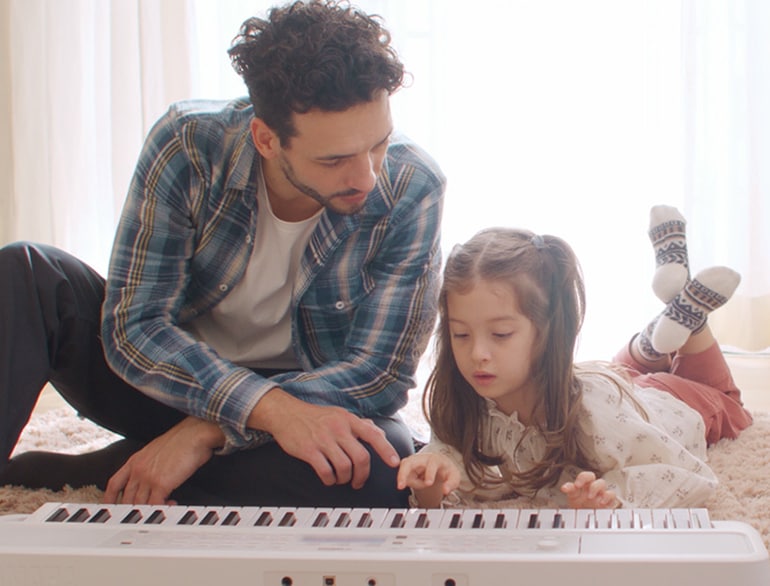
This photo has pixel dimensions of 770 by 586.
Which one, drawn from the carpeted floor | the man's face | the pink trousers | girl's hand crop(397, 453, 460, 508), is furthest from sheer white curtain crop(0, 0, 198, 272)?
girl's hand crop(397, 453, 460, 508)

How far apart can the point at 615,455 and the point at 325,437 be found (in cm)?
43

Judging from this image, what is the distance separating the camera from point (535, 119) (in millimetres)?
2912

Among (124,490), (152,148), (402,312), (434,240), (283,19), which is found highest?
(283,19)

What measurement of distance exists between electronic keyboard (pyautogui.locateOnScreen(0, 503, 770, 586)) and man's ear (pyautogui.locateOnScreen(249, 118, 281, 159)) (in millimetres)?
687

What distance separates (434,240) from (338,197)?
182 mm

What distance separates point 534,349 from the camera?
5.17ft

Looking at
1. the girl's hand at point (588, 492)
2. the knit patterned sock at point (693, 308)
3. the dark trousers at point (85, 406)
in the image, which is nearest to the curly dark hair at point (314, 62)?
the dark trousers at point (85, 406)

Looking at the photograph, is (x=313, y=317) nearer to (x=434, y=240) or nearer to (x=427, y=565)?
(x=434, y=240)

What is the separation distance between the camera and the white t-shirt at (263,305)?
5.47 ft

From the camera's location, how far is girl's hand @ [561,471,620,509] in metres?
1.25

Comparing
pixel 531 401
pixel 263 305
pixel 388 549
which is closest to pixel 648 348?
pixel 531 401

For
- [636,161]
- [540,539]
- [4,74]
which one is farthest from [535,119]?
[540,539]

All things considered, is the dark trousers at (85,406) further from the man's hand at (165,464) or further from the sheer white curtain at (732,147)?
the sheer white curtain at (732,147)

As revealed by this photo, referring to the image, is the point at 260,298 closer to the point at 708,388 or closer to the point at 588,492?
the point at 588,492
